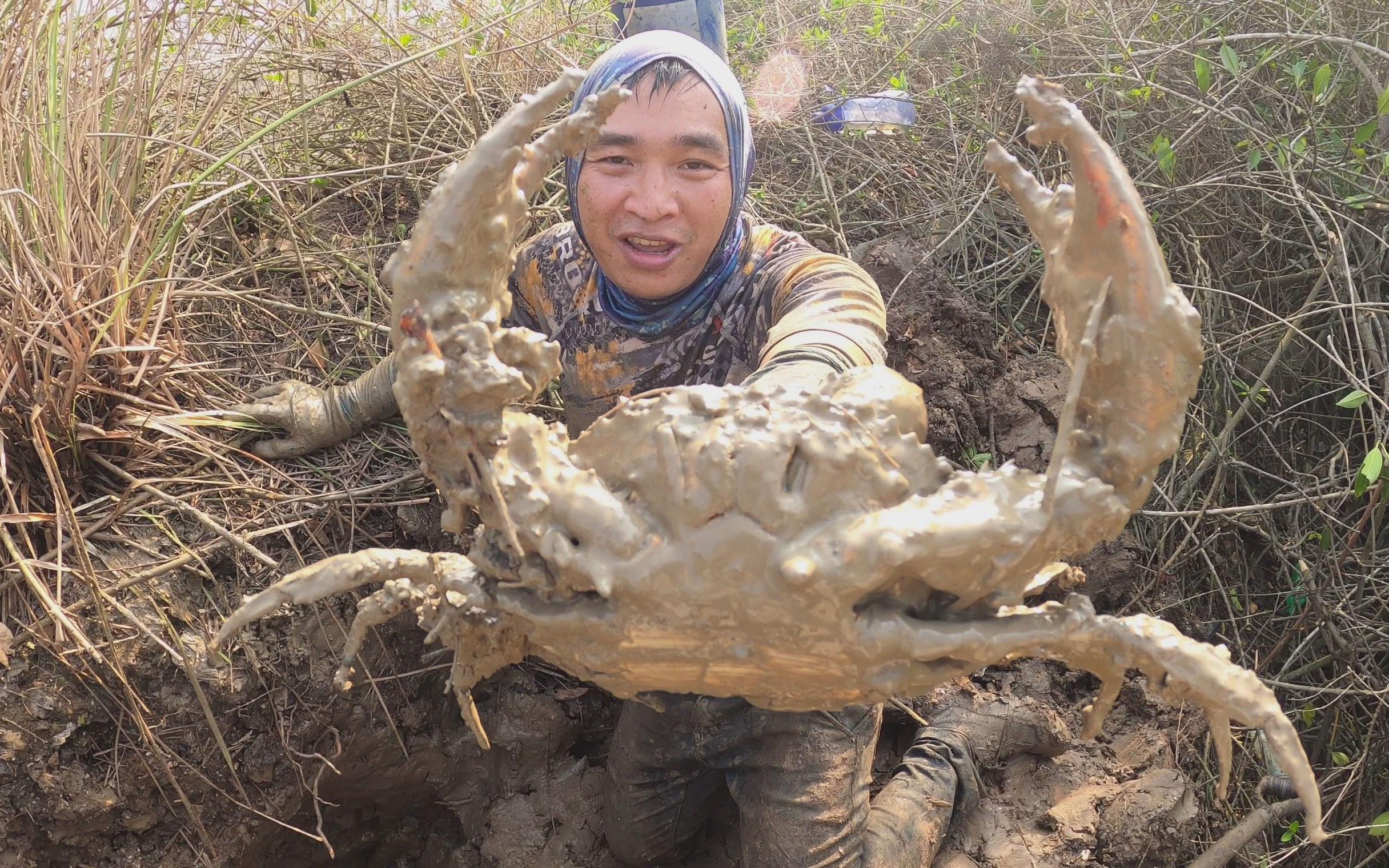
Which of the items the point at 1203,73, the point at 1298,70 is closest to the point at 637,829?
the point at 1203,73

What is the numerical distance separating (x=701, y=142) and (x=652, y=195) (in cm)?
12

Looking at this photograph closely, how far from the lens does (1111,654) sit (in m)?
1.17

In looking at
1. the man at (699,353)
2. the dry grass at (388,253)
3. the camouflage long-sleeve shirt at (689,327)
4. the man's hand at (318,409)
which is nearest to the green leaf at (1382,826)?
the dry grass at (388,253)

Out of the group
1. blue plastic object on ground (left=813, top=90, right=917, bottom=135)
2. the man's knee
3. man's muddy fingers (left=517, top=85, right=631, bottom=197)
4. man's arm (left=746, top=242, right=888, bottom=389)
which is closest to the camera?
man's muddy fingers (left=517, top=85, right=631, bottom=197)

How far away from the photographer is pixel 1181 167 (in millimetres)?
2773

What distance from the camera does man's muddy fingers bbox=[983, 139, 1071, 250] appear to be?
3.72ft

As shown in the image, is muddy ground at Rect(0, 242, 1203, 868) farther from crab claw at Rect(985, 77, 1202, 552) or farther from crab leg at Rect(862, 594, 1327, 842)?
crab claw at Rect(985, 77, 1202, 552)

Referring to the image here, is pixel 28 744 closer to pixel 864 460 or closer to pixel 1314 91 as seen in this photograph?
pixel 864 460

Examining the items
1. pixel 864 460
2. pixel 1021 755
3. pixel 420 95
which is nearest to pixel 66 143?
pixel 420 95

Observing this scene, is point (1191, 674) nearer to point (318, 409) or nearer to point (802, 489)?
point (802, 489)

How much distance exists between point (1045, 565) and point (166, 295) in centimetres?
173

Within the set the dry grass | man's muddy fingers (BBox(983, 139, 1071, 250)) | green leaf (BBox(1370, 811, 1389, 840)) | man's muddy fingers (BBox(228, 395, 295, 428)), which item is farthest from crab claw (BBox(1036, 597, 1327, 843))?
man's muddy fingers (BBox(228, 395, 295, 428))

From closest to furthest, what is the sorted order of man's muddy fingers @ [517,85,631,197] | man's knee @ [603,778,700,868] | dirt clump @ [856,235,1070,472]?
man's muddy fingers @ [517,85,631,197], man's knee @ [603,778,700,868], dirt clump @ [856,235,1070,472]

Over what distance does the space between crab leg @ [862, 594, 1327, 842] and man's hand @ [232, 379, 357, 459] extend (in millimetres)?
1517
